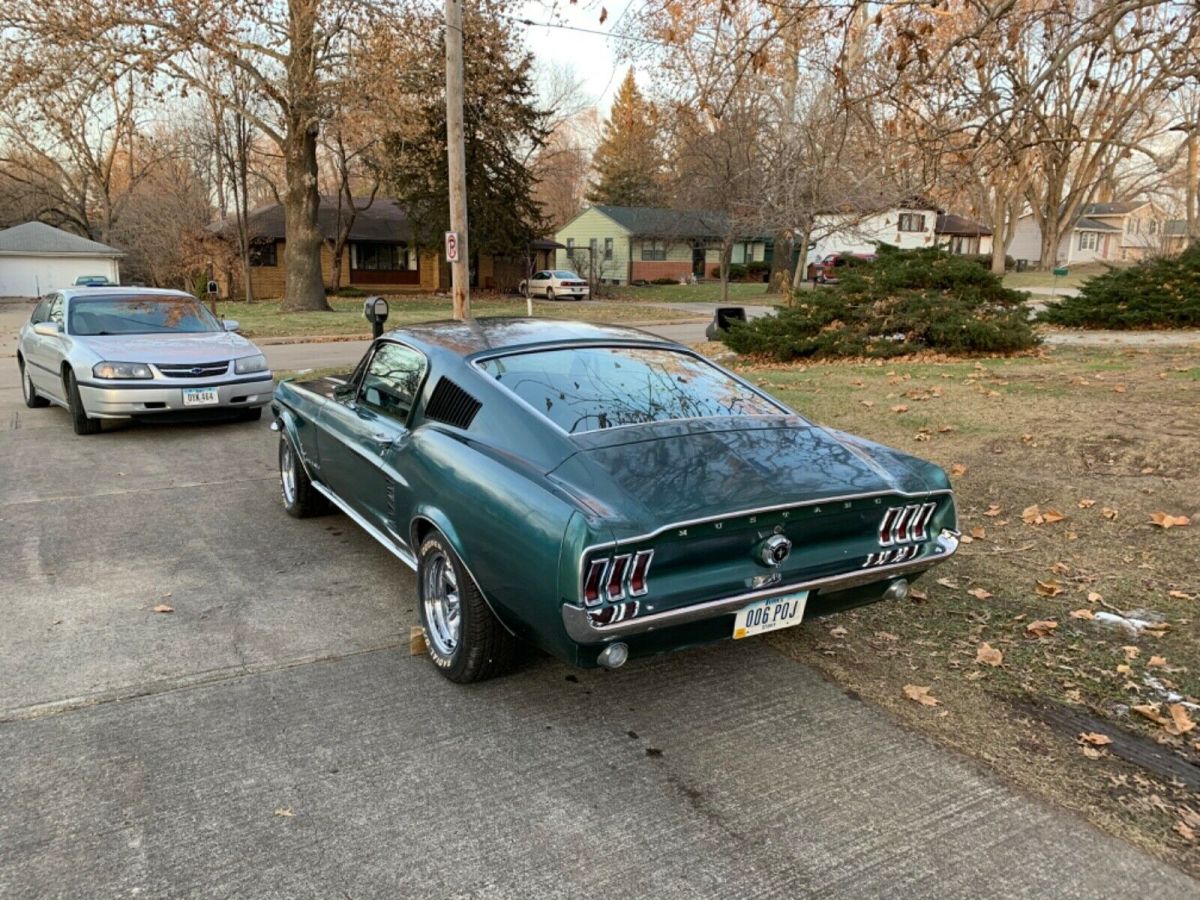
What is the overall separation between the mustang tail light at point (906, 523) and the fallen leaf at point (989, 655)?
669 mm

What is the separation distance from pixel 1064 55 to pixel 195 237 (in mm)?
37453

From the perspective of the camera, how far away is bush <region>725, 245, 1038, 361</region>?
461 inches

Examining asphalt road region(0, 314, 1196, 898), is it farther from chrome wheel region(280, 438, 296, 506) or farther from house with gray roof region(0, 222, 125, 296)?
house with gray roof region(0, 222, 125, 296)

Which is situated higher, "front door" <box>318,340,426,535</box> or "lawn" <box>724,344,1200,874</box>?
"front door" <box>318,340,426,535</box>

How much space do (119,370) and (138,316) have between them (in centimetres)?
153

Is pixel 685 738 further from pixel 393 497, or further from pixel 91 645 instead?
pixel 91 645

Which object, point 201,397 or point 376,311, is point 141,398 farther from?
point 376,311

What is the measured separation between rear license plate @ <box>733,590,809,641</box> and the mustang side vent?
1463 millimetres

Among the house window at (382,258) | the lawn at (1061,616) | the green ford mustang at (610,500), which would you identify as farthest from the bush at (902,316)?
the house window at (382,258)

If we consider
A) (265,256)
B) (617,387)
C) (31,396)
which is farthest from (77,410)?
(265,256)

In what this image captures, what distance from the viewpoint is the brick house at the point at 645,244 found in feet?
155

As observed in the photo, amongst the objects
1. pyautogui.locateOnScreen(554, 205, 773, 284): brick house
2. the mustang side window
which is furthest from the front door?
pyautogui.locateOnScreen(554, 205, 773, 284): brick house

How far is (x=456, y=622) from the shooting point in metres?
3.66

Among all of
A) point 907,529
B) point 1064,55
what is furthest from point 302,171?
point 907,529
